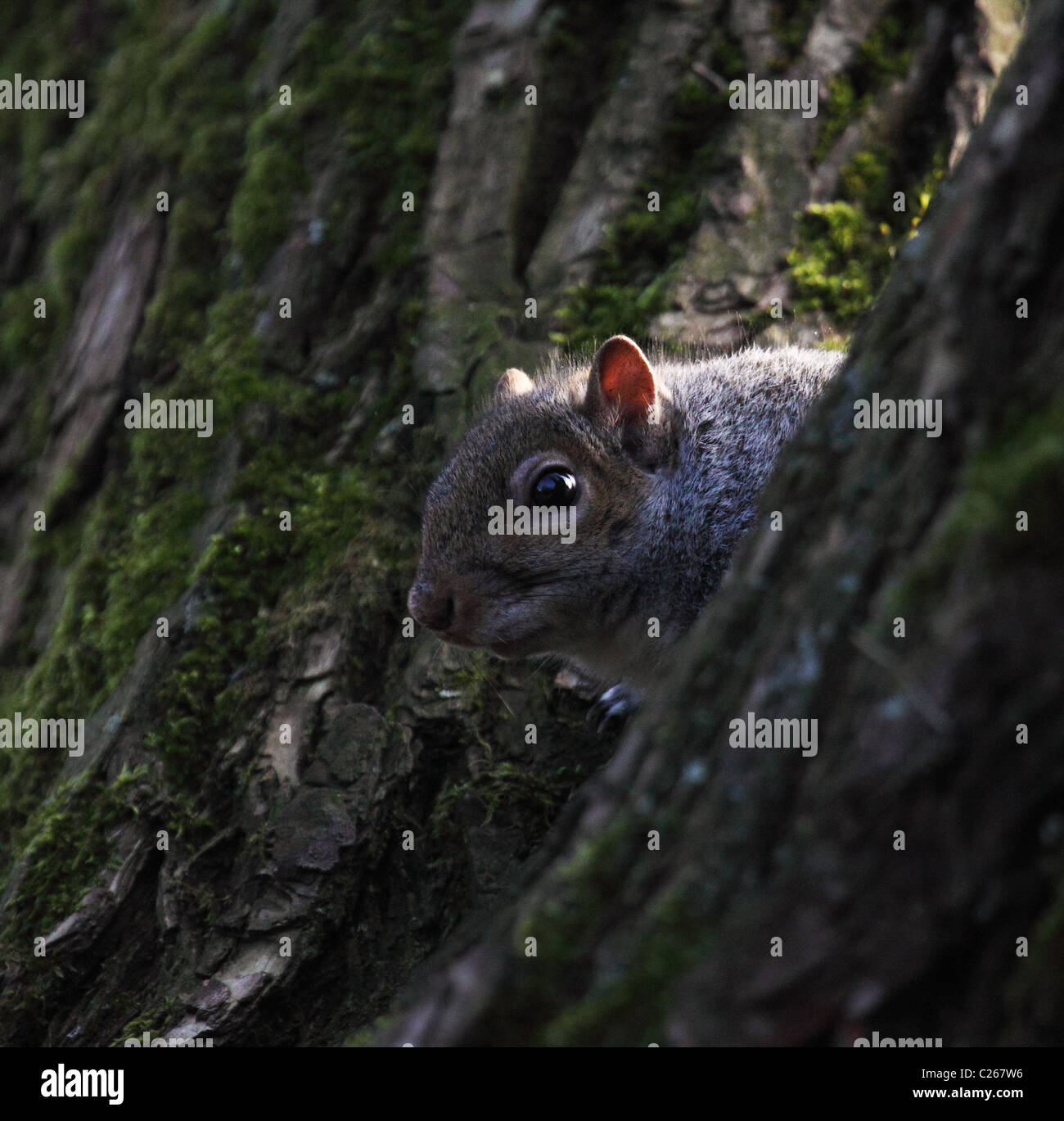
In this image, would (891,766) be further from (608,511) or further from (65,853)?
(65,853)

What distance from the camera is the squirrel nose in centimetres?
427

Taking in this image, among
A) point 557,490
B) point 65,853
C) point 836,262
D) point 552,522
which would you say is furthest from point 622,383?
point 65,853

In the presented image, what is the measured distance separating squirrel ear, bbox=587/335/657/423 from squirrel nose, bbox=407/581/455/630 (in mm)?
1017

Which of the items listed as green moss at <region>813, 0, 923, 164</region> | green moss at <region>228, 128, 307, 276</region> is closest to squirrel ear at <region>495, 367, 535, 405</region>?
green moss at <region>228, 128, 307, 276</region>

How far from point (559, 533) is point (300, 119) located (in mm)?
3160

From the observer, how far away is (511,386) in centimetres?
498

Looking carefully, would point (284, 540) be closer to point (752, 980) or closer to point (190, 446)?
point (190, 446)

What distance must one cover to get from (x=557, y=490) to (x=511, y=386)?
0.71m

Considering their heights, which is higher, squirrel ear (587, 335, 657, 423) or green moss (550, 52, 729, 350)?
green moss (550, 52, 729, 350)

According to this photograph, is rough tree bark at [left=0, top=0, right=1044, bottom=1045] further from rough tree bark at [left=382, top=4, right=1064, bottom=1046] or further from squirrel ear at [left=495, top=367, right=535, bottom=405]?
squirrel ear at [left=495, top=367, right=535, bottom=405]

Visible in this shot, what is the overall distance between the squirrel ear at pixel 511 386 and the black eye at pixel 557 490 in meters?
0.59

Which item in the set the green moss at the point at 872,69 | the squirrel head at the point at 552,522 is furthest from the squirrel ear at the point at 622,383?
the green moss at the point at 872,69

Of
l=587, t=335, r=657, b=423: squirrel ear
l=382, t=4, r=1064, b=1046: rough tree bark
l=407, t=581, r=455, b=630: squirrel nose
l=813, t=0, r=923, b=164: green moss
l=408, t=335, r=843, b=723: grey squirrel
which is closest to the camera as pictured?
l=382, t=4, r=1064, b=1046: rough tree bark

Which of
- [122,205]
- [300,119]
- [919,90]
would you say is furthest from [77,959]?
[919,90]
